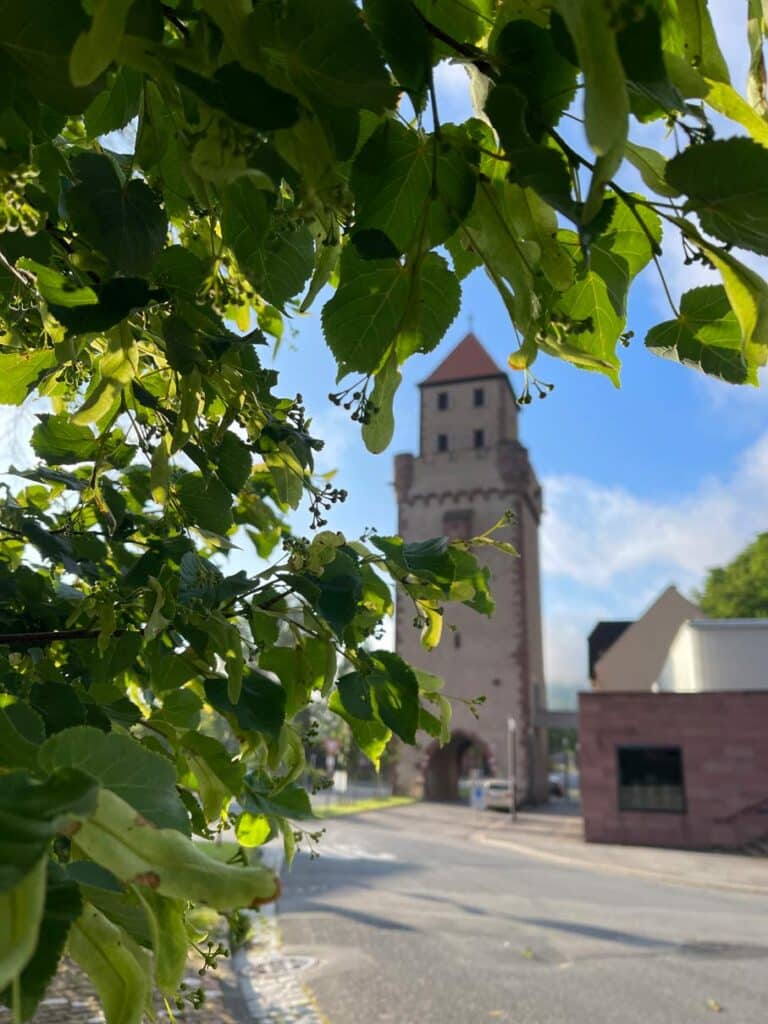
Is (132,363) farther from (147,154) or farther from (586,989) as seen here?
(586,989)

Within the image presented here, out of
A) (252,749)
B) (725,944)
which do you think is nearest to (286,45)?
(252,749)

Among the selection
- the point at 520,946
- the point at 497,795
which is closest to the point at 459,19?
the point at 520,946

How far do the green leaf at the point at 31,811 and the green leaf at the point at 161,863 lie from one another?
0.02 meters

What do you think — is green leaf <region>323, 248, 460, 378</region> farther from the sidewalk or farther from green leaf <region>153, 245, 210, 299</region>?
the sidewalk

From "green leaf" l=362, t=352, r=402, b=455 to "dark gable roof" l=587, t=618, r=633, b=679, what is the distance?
46867 mm

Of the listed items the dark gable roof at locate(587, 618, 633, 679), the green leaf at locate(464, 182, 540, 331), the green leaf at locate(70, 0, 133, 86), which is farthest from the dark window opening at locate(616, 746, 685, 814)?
the dark gable roof at locate(587, 618, 633, 679)

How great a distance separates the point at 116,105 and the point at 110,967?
1.17m

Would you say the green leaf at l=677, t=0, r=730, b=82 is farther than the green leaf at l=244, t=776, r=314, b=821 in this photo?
No

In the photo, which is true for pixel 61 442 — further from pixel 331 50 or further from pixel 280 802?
pixel 331 50

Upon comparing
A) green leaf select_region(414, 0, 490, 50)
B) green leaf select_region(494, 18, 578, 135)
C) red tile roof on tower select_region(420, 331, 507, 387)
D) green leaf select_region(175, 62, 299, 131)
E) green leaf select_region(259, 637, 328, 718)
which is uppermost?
Result: red tile roof on tower select_region(420, 331, 507, 387)

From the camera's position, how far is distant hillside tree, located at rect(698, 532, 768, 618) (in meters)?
43.4

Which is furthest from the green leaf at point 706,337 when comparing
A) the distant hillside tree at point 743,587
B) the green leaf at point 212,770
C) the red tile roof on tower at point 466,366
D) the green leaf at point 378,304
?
the distant hillside tree at point 743,587

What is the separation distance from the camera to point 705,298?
1146 millimetres

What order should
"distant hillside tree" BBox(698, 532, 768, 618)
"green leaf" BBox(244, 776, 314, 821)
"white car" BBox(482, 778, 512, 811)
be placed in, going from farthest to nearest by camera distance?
"distant hillside tree" BBox(698, 532, 768, 618) < "white car" BBox(482, 778, 512, 811) < "green leaf" BBox(244, 776, 314, 821)
